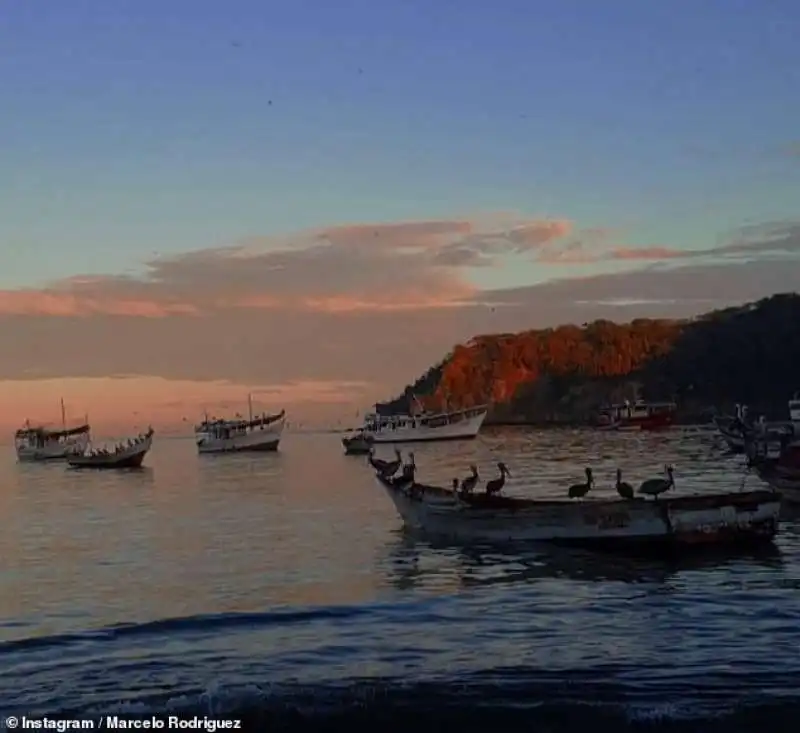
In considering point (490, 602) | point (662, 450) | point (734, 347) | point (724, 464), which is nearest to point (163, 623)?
point (490, 602)

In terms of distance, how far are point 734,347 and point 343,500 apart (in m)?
145

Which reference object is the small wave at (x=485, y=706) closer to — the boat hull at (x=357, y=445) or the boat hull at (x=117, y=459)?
the boat hull at (x=117, y=459)

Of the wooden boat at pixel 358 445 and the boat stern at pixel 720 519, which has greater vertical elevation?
the boat stern at pixel 720 519

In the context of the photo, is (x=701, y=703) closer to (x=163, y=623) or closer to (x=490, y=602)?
(x=490, y=602)

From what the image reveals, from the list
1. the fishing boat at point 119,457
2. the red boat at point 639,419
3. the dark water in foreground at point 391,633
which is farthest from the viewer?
the red boat at point 639,419

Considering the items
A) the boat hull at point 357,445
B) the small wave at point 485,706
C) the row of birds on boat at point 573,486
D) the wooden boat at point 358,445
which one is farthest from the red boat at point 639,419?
the small wave at point 485,706

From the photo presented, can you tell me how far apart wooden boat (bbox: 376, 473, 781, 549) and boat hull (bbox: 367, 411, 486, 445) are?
335 feet

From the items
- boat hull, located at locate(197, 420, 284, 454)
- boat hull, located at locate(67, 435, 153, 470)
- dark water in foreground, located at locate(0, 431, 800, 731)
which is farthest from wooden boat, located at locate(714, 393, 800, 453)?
boat hull, located at locate(197, 420, 284, 454)

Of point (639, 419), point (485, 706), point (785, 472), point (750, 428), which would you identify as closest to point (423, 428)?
point (639, 419)

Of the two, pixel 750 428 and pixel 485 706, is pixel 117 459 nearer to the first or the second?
pixel 750 428

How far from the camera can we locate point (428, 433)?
13850 centimetres

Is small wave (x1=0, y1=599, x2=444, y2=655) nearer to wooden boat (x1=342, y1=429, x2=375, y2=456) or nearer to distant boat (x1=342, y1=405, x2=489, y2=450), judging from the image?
wooden boat (x1=342, y1=429, x2=375, y2=456)

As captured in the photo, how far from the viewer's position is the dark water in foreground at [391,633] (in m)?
14.1

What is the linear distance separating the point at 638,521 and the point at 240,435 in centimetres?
10299
